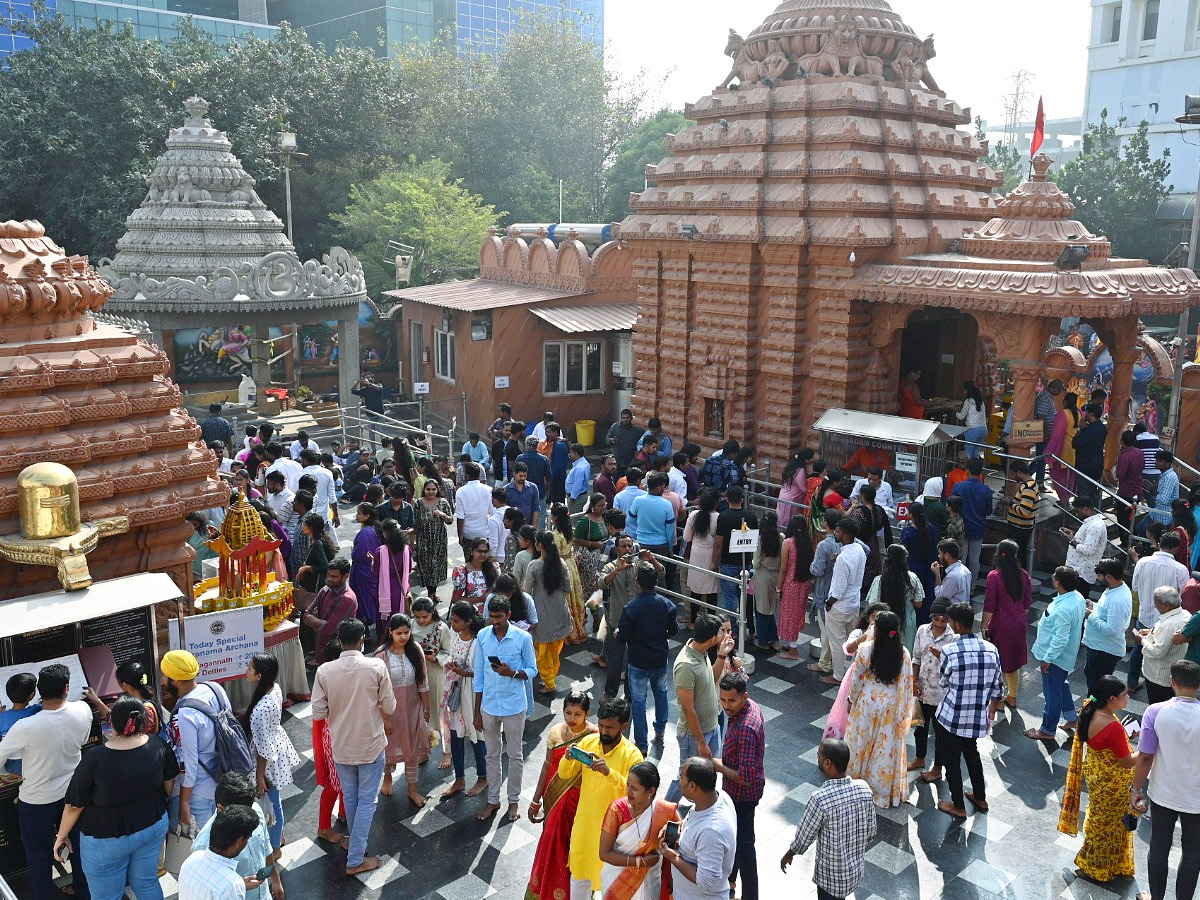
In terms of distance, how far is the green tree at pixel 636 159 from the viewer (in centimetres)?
3938

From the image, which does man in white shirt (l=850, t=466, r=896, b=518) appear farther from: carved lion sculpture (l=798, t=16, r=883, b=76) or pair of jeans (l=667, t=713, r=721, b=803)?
carved lion sculpture (l=798, t=16, r=883, b=76)

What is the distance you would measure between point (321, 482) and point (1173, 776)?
862cm

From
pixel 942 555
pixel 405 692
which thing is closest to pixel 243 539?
pixel 405 692

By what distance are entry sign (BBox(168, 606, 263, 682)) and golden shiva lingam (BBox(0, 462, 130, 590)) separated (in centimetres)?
76

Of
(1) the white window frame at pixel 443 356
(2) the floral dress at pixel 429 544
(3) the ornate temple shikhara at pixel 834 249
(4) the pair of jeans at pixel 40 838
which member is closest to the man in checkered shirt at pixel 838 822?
(4) the pair of jeans at pixel 40 838

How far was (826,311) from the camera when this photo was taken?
14562mm

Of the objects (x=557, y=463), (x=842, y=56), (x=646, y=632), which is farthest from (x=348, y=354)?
(x=646, y=632)

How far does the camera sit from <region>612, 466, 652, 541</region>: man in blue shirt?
1054 cm

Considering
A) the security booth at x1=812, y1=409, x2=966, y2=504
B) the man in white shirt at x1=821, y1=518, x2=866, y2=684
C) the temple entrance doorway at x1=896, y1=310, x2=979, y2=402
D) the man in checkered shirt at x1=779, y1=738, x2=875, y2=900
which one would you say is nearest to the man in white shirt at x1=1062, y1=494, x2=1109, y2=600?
the security booth at x1=812, y1=409, x2=966, y2=504

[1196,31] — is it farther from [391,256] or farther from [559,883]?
[559,883]

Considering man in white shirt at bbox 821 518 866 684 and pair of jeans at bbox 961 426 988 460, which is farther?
pair of jeans at bbox 961 426 988 460

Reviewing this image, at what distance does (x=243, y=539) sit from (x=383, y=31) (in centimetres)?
6542

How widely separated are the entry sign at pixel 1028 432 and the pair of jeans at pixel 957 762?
21.2 feet

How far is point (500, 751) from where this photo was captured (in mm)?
7074
